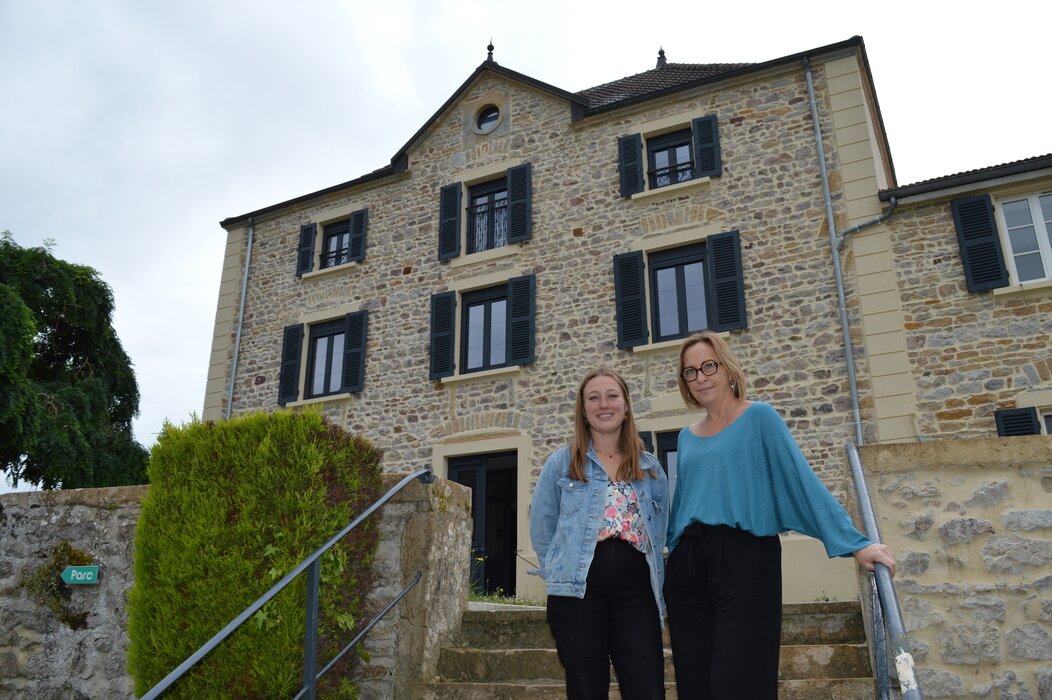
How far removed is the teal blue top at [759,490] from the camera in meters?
2.40

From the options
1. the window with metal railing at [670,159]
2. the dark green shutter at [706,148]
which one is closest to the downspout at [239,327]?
the window with metal railing at [670,159]

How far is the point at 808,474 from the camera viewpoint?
8.04 feet

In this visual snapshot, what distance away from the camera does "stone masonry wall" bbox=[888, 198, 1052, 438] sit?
27.2ft

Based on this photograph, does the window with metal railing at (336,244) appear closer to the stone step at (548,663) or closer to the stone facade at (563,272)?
the stone facade at (563,272)

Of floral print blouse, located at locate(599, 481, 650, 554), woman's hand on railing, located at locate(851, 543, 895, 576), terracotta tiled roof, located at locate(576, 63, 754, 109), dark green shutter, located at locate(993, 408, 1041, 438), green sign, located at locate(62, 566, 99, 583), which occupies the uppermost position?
terracotta tiled roof, located at locate(576, 63, 754, 109)

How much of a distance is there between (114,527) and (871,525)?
14.8ft

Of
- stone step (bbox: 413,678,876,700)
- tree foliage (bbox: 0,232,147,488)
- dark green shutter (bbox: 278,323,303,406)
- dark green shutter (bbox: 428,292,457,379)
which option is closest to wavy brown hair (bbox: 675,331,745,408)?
stone step (bbox: 413,678,876,700)

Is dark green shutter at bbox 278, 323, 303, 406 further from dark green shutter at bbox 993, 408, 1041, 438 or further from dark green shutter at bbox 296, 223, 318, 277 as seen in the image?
dark green shutter at bbox 993, 408, 1041, 438

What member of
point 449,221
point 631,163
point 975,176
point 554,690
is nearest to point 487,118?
point 449,221

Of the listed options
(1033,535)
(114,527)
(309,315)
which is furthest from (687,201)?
(114,527)

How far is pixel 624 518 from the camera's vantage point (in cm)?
270

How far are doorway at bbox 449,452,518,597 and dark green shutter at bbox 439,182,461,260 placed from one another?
3.25 m

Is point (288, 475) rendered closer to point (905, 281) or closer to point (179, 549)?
point (179, 549)

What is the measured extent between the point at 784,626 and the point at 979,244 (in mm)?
6351
